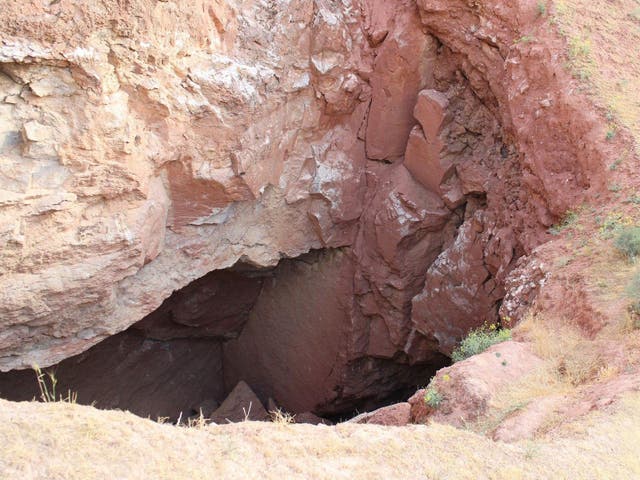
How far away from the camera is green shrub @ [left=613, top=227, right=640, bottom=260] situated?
18.6 feet

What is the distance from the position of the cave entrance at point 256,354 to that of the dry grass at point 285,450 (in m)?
6.40

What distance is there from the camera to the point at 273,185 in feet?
29.3

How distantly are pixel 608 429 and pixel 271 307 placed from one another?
25.7 ft

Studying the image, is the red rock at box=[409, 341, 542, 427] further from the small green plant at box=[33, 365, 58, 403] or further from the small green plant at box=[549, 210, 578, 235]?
the small green plant at box=[33, 365, 58, 403]

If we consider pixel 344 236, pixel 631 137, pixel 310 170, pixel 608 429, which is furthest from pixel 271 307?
pixel 608 429

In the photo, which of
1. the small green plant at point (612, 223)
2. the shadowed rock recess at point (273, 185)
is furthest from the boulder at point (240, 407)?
the small green plant at point (612, 223)

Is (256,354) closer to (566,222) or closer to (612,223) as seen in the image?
(566,222)

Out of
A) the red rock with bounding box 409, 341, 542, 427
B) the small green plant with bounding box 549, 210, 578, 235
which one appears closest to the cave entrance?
the small green plant with bounding box 549, 210, 578, 235

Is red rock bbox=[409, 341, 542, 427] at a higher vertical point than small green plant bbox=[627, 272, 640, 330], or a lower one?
lower

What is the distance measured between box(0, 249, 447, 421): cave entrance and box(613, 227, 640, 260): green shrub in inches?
195

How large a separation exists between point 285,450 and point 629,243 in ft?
12.9

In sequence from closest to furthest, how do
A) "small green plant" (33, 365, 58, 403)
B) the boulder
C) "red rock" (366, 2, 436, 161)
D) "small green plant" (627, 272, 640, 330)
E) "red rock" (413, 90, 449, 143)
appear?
"small green plant" (33, 365, 58, 403) < "small green plant" (627, 272, 640, 330) < "red rock" (413, 90, 449, 143) < "red rock" (366, 2, 436, 161) < the boulder

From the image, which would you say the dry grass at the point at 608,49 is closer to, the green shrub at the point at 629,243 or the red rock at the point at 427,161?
the green shrub at the point at 629,243

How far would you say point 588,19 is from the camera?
26.2 feet
